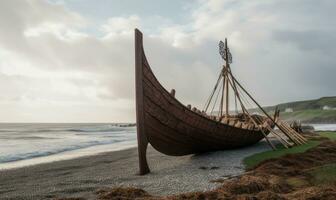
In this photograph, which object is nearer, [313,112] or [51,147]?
[51,147]

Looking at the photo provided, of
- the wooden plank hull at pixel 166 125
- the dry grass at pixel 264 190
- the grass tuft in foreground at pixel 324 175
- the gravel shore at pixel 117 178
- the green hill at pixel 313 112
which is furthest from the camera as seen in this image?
the green hill at pixel 313 112

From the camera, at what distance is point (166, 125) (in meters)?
16.0

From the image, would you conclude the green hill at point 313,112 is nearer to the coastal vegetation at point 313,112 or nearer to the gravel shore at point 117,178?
the coastal vegetation at point 313,112

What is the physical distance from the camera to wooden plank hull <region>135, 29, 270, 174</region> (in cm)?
1458

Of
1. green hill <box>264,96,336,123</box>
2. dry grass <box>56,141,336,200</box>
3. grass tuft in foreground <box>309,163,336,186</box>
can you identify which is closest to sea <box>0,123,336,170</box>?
dry grass <box>56,141,336,200</box>

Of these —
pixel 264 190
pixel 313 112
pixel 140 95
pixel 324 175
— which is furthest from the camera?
pixel 313 112

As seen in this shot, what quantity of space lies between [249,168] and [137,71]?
6.34m

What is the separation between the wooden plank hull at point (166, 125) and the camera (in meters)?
14.6

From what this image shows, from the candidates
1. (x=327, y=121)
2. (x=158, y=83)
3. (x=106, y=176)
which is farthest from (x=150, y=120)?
(x=327, y=121)

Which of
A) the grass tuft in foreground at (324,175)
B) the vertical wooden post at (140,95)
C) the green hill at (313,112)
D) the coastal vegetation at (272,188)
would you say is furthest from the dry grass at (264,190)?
the green hill at (313,112)

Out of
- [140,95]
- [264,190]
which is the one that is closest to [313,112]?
[140,95]

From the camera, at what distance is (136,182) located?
12.8 meters

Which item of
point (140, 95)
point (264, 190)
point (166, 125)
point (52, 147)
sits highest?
point (140, 95)

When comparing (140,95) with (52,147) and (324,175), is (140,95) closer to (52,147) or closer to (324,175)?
(324,175)
